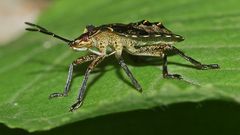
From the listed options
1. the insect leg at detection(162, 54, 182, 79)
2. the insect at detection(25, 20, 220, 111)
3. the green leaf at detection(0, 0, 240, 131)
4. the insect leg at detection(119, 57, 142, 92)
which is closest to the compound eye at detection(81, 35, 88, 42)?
the insect at detection(25, 20, 220, 111)

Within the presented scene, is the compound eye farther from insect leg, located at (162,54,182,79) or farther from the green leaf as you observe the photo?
insect leg, located at (162,54,182,79)

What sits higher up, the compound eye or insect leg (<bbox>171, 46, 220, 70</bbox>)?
the compound eye

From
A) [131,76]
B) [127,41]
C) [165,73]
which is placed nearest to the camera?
[165,73]

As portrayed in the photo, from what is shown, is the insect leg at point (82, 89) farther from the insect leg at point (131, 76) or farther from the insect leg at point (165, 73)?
the insect leg at point (165, 73)

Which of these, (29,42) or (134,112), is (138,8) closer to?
(29,42)

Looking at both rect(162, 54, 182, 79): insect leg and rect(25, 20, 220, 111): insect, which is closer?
rect(162, 54, 182, 79): insect leg

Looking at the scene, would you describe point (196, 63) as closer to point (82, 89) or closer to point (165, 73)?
point (165, 73)

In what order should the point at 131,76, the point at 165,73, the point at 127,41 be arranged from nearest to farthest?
the point at 165,73 < the point at 131,76 < the point at 127,41

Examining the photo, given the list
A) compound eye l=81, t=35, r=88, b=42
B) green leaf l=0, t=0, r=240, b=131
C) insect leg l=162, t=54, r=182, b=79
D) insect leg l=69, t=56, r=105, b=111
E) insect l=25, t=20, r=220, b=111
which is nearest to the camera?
green leaf l=0, t=0, r=240, b=131

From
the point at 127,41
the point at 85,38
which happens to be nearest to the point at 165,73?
the point at 127,41
